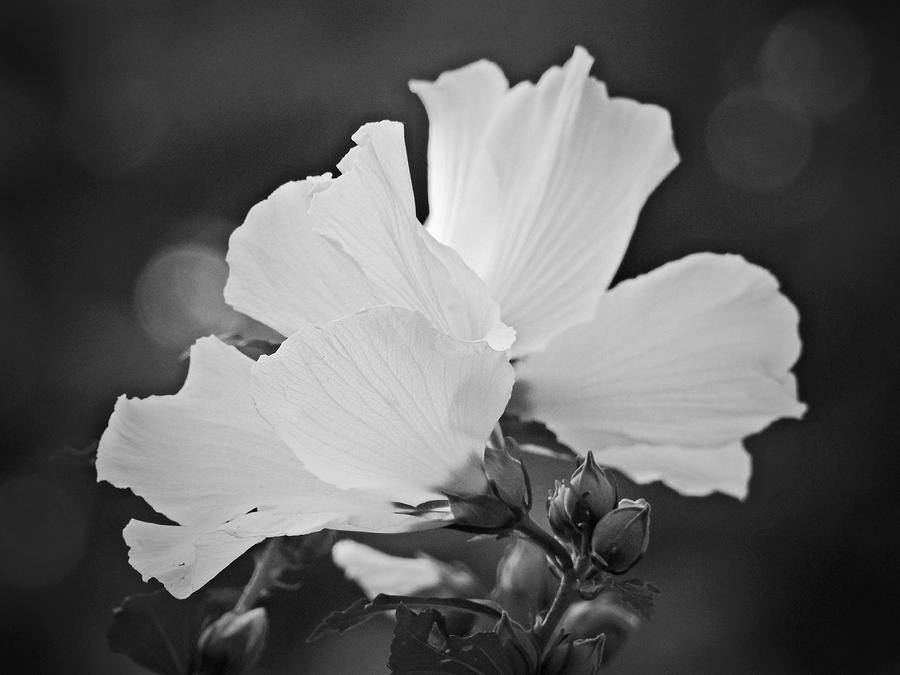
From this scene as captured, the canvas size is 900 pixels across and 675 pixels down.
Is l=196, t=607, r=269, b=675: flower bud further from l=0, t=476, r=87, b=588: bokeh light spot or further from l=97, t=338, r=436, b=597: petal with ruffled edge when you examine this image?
l=0, t=476, r=87, b=588: bokeh light spot

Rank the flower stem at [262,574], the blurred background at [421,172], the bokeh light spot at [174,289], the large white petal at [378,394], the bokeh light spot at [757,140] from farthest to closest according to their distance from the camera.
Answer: the bokeh light spot at [757,140] < the bokeh light spot at [174,289] < the blurred background at [421,172] < the flower stem at [262,574] < the large white petal at [378,394]

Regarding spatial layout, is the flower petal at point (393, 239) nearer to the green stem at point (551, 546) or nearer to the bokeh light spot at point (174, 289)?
the green stem at point (551, 546)

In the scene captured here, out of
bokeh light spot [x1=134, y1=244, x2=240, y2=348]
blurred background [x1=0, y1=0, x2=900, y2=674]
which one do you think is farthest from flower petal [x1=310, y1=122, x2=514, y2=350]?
bokeh light spot [x1=134, y1=244, x2=240, y2=348]

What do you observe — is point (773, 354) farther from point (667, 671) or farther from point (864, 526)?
point (864, 526)

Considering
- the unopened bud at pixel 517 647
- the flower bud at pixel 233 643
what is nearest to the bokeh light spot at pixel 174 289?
the flower bud at pixel 233 643

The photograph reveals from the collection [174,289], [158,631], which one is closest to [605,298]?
[158,631]

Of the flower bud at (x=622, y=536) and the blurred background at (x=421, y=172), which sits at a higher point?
the flower bud at (x=622, y=536)
